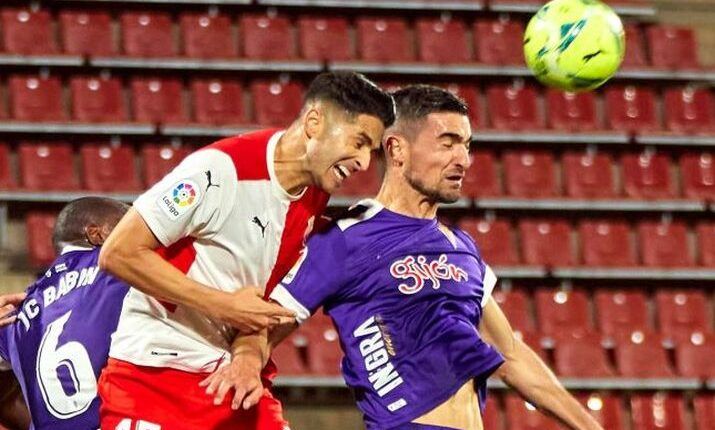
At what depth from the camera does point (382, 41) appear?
1002cm

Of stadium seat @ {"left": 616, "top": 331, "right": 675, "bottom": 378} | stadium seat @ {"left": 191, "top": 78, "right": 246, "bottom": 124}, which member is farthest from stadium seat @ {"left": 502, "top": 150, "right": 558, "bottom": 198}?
stadium seat @ {"left": 191, "top": 78, "right": 246, "bottom": 124}

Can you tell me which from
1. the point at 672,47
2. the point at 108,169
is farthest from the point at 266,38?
the point at 672,47

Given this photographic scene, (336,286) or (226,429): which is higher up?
(336,286)

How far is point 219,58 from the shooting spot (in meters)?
9.75

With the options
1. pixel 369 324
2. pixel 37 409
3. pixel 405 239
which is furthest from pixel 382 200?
pixel 37 409

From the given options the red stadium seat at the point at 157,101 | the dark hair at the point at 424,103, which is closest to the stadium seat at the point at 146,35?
the red stadium seat at the point at 157,101

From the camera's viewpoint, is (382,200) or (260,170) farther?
(382,200)

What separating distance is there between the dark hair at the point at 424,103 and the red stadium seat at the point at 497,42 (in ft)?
20.1

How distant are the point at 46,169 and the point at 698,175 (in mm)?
4636

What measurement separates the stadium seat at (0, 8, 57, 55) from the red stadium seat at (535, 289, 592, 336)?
154 inches

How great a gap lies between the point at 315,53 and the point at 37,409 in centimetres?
609

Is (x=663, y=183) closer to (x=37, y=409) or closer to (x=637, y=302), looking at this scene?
(x=637, y=302)

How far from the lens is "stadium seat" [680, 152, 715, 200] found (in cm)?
969

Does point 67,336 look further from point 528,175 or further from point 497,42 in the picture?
point 497,42
